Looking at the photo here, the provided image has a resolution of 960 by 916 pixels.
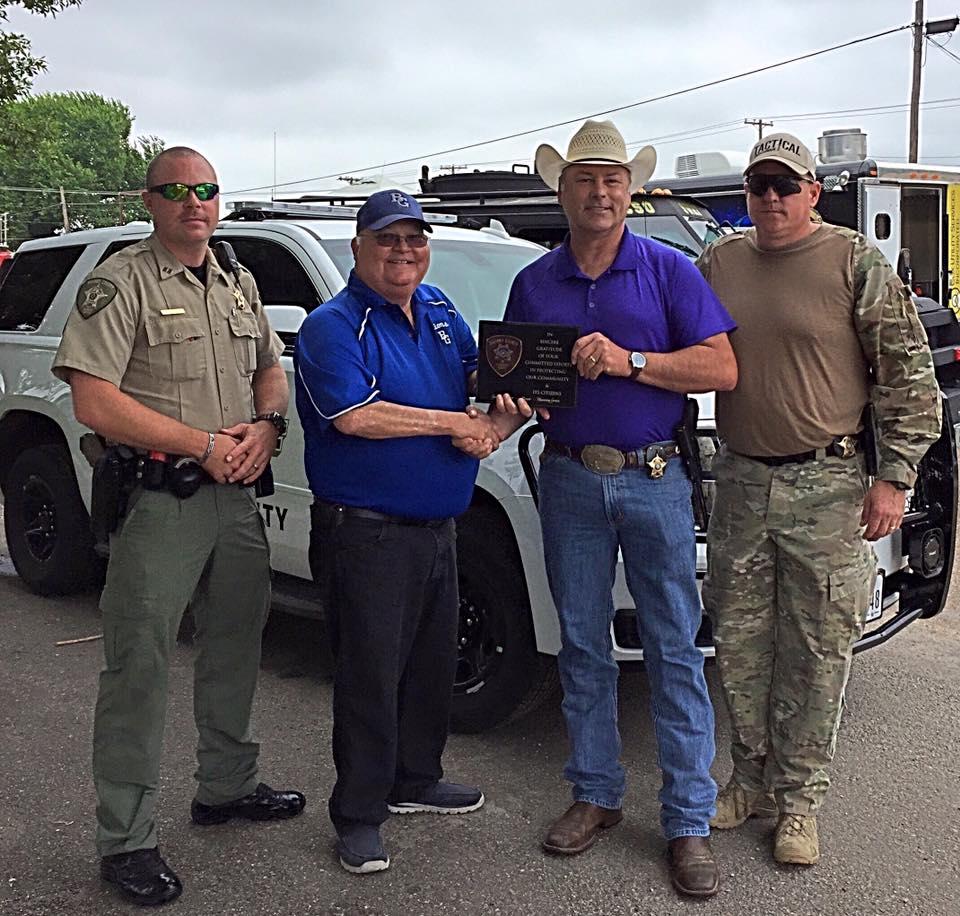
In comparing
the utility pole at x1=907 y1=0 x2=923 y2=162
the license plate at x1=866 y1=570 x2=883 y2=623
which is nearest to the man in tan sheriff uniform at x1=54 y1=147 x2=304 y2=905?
the license plate at x1=866 y1=570 x2=883 y2=623

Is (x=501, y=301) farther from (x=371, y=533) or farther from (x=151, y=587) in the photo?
(x=151, y=587)

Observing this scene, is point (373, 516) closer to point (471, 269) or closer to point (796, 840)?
point (796, 840)

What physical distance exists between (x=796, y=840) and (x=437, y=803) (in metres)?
1.10

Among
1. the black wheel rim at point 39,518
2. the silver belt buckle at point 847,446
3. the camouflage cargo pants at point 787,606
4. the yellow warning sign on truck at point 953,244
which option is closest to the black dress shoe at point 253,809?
the camouflage cargo pants at point 787,606

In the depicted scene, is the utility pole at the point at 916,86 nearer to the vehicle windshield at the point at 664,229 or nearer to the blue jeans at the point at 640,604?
the vehicle windshield at the point at 664,229

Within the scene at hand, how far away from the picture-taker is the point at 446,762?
4020 mm

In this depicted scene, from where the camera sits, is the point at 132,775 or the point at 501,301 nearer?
the point at 132,775

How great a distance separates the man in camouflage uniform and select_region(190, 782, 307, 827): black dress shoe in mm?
1442

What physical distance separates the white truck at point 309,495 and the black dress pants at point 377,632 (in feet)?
1.67

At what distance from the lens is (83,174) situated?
88.8m

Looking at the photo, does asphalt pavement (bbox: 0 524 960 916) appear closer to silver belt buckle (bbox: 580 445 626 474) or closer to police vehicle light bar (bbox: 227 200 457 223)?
silver belt buckle (bbox: 580 445 626 474)

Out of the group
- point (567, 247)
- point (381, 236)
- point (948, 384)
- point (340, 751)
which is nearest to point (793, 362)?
point (567, 247)

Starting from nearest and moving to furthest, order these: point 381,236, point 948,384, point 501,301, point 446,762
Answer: point 381,236, point 446,762, point 501,301, point 948,384

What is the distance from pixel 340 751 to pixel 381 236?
1.47 m
